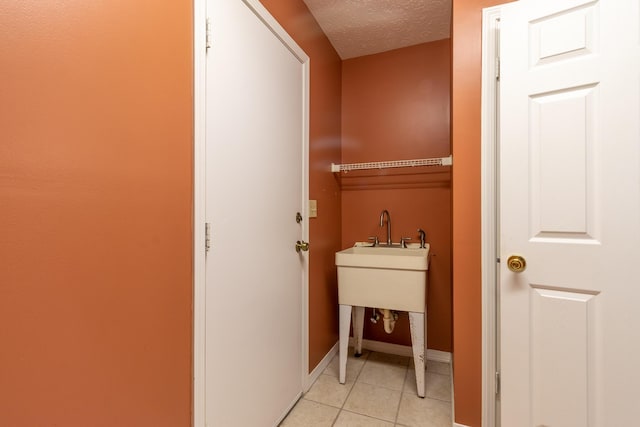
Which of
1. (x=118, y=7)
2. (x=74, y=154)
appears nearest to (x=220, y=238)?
(x=74, y=154)

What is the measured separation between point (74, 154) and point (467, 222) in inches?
61.3

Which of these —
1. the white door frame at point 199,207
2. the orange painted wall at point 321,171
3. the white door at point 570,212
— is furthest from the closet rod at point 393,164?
the white door frame at point 199,207

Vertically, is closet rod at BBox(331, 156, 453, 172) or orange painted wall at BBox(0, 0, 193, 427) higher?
closet rod at BBox(331, 156, 453, 172)

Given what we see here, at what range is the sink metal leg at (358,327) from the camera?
2.18 m

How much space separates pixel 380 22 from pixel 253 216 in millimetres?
1702

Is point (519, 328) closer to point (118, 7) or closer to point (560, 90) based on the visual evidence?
point (560, 90)

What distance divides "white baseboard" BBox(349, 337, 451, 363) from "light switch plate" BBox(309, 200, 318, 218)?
1.21 metres

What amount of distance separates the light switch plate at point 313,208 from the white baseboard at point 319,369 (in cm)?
104

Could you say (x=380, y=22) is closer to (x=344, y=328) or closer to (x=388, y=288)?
(x=388, y=288)

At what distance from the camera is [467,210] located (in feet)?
4.75

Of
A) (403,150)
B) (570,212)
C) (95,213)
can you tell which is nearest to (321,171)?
(403,150)

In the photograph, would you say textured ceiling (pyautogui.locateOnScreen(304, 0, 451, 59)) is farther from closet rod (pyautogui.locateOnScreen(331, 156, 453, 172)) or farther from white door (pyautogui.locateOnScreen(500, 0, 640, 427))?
closet rod (pyautogui.locateOnScreen(331, 156, 453, 172))

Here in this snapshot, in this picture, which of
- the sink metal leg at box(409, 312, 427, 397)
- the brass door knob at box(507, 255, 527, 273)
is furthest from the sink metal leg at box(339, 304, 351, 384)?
the brass door knob at box(507, 255, 527, 273)

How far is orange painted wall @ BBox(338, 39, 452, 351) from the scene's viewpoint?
2.21 m
